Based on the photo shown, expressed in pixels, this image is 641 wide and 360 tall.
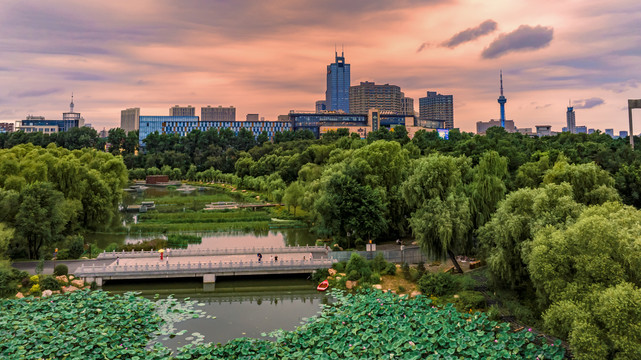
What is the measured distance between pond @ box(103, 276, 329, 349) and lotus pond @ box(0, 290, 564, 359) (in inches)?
34.2

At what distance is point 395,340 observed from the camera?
1839 centimetres

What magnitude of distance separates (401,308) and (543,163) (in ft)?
76.2

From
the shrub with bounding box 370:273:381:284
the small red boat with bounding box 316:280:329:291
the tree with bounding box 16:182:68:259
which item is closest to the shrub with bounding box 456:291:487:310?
the shrub with bounding box 370:273:381:284

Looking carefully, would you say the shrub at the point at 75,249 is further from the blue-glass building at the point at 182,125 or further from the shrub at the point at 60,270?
the blue-glass building at the point at 182,125

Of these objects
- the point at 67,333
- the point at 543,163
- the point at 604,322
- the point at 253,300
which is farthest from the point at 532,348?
the point at 543,163

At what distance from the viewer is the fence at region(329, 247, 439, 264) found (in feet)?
96.0

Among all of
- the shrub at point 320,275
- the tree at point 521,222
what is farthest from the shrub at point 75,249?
the tree at point 521,222

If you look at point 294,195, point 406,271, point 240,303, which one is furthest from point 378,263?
point 294,195

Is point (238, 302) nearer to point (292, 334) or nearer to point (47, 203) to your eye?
point (292, 334)

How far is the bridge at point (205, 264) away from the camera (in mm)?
27109

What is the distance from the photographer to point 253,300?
25734mm

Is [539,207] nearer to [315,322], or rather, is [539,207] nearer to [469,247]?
[469,247]

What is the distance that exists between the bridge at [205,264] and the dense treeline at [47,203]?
4203mm

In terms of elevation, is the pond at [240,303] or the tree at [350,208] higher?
the tree at [350,208]
